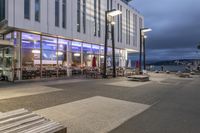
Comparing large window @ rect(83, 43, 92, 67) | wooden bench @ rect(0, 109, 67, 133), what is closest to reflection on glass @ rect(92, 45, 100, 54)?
Answer: large window @ rect(83, 43, 92, 67)

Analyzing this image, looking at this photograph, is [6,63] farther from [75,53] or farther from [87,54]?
[87,54]

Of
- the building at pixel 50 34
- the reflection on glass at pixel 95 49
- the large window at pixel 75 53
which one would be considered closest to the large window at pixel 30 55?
the building at pixel 50 34

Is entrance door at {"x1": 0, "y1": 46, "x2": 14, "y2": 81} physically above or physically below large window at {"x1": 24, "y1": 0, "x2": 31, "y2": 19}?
below

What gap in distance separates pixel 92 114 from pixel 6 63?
14006mm

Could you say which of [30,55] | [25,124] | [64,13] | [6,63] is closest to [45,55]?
[30,55]

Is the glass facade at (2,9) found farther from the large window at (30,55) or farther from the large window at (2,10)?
the large window at (30,55)

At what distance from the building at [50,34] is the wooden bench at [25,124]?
13.0 meters

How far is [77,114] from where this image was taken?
5750 millimetres

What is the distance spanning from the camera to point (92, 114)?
580 cm

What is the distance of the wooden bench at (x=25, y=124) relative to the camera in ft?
10.7

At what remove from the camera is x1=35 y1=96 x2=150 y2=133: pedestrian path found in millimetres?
4689

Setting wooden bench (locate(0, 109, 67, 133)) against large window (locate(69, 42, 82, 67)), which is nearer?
wooden bench (locate(0, 109, 67, 133))

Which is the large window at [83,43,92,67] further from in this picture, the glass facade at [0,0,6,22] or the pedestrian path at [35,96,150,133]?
the pedestrian path at [35,96,150,133]

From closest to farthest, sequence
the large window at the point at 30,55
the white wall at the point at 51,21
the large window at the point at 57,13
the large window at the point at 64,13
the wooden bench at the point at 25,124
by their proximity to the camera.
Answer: the wooden bench at the point at 25,124 < the white wall at the point at 51,21 < the large window at the point at 30,55 < the large window at the point at 57,13 < the large window at the point at 64,13
